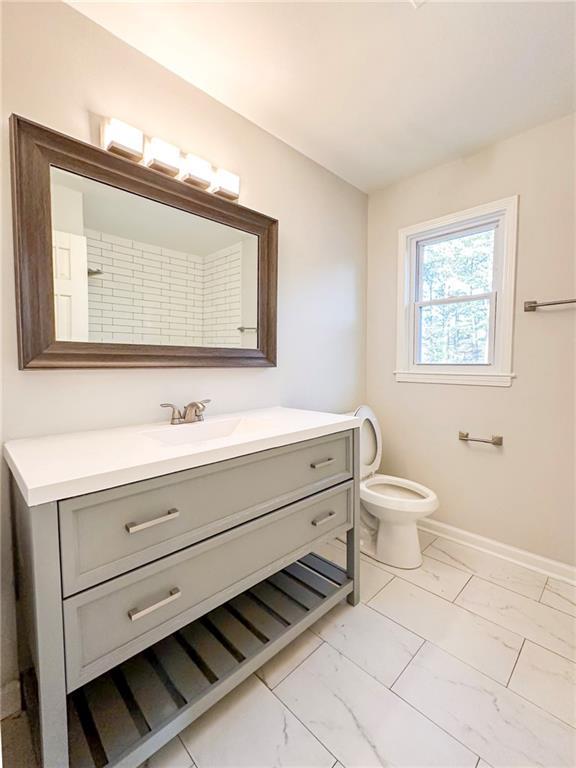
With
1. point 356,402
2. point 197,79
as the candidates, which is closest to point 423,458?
point 356,402

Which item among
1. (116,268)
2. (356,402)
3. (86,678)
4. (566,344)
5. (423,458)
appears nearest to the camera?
(86,678)

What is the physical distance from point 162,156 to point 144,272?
1.51 ft

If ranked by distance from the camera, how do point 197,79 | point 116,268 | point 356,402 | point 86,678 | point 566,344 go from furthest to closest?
point 356,402, point 566,344, point 197,79, point 116,268, point 86,678

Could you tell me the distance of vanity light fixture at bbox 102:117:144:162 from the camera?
4.10 ft

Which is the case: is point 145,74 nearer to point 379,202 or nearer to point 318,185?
point 318,185

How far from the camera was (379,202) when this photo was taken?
95.7 inches

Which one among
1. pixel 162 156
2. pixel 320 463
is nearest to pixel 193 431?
pixel 320 463

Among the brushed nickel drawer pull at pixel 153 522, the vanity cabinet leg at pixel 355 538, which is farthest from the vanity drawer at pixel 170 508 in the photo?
the vanity cabinet leg at pixel 355 538

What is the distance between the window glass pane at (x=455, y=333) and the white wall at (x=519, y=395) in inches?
6.9

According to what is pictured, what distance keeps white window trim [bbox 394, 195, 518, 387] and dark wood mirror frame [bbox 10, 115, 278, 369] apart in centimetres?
139

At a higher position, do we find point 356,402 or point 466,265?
point 466,265

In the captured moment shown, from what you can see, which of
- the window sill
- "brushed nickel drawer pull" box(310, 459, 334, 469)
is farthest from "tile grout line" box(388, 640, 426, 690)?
the window sill

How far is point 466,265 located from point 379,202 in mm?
775

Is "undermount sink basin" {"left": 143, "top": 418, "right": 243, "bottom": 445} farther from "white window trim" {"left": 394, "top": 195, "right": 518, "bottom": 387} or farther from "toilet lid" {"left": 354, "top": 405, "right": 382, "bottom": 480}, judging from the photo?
"white window trim" {"left": 394, "top": 195, "right": 518, "bottom": 387}
